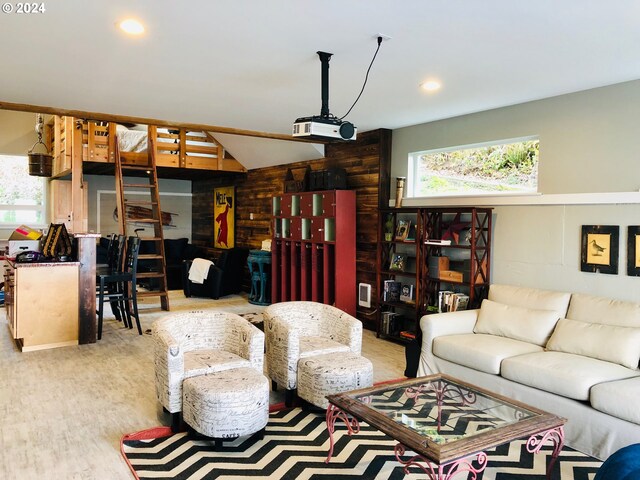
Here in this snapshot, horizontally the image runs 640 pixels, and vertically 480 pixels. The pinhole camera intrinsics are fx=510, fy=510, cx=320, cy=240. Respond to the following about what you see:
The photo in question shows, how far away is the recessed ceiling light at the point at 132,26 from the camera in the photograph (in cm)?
285

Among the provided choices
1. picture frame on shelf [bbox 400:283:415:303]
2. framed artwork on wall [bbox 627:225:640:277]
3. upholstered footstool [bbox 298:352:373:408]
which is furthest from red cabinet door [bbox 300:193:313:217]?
framed artwork on wall [bbox 627:225:640:277]

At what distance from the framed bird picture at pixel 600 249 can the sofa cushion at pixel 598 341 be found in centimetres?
59

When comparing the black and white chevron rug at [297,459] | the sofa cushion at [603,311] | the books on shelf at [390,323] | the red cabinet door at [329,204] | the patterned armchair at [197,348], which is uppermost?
the red cabinet door at [329,204]

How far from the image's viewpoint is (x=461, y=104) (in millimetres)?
4766

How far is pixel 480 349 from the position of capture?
3.76 metres

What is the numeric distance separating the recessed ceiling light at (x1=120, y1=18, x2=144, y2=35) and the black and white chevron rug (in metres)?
2.42

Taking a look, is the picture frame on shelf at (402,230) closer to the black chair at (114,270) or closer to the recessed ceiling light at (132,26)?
the black chair at (114,270)

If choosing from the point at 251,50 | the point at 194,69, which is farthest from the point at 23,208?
the point at 251,50

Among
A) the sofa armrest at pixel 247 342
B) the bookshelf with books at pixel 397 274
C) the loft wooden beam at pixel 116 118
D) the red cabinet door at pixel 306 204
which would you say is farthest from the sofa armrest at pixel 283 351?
the red cabinet door at pixel 306 204

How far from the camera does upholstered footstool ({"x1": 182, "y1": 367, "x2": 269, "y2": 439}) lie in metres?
2.92

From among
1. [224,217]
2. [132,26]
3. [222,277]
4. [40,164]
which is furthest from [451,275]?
[40,164]

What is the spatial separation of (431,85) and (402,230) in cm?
189

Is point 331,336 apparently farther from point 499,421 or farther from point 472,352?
point 499,421

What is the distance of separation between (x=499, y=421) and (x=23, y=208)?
9.56 m
